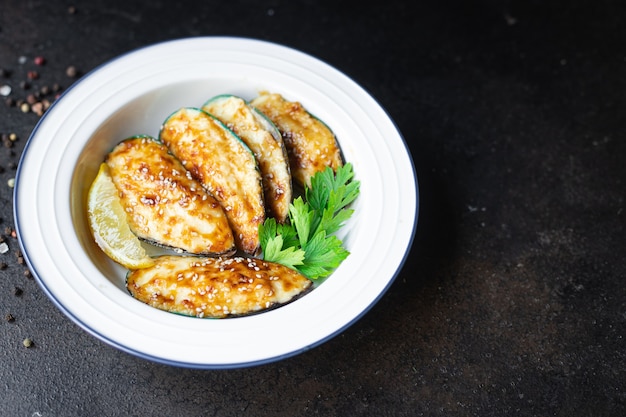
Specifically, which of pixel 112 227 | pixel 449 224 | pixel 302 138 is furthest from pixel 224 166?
pixel 449 224

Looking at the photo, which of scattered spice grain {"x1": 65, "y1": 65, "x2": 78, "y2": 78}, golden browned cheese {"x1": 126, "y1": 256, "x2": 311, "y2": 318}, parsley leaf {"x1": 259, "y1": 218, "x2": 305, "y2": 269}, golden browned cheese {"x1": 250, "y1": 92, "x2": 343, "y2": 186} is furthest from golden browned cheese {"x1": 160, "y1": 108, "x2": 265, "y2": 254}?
scattered spice grain {"x1": 65, "y1": 65, "x2": 78, "y2": 78}

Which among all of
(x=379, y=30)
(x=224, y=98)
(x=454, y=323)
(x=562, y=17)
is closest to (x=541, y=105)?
(x=562, y=17)

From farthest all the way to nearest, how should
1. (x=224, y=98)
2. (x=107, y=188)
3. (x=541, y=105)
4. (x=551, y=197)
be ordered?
1. (x=541, y=105)
2. (x=551, y=197)
3. (x=224, y=98)
4. (x=107, y=188)

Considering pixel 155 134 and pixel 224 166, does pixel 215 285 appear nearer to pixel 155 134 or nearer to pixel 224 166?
pixel 224 166

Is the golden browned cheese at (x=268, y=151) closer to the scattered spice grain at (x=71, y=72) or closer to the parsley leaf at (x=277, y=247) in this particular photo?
the parsley leaf at (x=277, y=247)

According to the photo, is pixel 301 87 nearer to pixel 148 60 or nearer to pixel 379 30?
pixel 148 60

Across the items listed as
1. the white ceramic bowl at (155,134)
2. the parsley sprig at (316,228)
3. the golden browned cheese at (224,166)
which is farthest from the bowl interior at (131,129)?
the golden browned cheese at (224,166)
